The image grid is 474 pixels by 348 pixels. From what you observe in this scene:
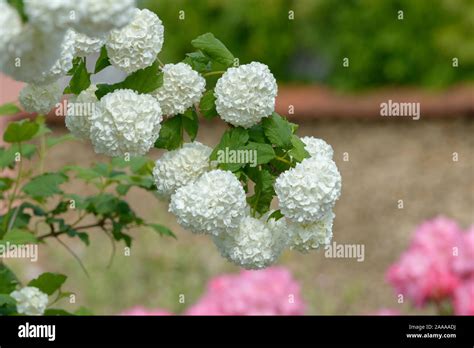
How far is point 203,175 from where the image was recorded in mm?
1402

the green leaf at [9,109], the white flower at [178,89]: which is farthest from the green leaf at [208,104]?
the green leaf at [9,109]

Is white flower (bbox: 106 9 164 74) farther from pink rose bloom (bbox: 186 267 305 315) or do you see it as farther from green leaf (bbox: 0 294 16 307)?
pink rose bloom (bbox: 186 267 305 315)

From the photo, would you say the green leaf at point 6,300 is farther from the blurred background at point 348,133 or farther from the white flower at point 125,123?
the blurred background at point 348,133

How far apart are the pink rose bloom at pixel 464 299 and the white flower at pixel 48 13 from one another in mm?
2100

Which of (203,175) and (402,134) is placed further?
(402,134)

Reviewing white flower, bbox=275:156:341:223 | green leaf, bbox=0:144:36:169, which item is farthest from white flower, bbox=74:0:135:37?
green leaf, bbox=0:144:36:169

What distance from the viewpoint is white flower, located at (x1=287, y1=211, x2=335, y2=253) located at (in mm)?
1438

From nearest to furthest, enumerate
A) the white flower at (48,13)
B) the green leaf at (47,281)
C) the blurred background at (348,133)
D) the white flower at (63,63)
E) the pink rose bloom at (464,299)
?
1. the white flower at (48,13)
2. the white flower at (63,63)
3. the green leaf at (47,281)
4. the pink rose bloom at (464,299)
5. the blurred background at (348,133)

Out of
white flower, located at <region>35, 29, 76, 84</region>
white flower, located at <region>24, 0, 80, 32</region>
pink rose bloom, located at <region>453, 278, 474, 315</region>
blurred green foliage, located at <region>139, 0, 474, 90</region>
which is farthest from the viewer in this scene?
blurred green foliage, located at <region>139, 0, 474, 90</region>

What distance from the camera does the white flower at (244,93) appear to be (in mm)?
1387

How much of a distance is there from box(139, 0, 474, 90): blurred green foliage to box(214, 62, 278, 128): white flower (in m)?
6.18
